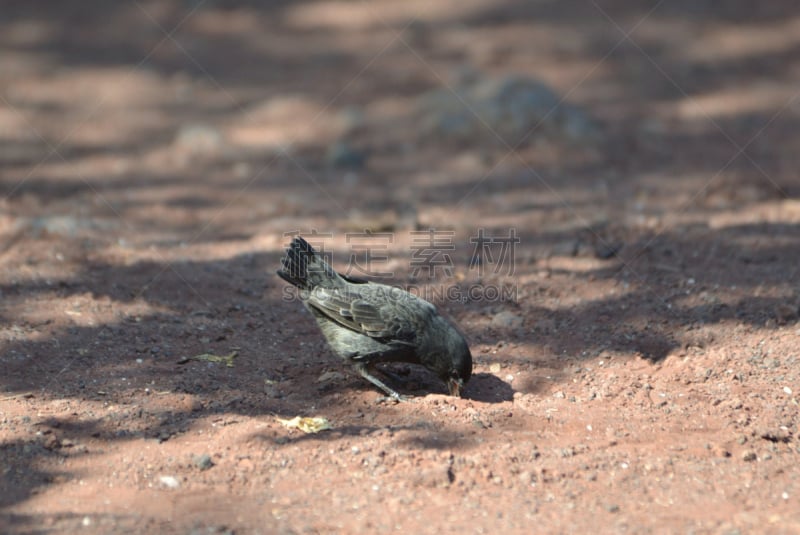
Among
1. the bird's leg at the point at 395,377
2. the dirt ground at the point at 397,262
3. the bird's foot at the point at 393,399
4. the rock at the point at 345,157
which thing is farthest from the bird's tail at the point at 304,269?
the rock at the point at 345,157

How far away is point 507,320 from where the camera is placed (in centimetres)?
604

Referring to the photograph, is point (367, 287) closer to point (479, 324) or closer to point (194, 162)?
point (479, 324)

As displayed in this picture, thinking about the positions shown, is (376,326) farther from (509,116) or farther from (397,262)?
(509,116)

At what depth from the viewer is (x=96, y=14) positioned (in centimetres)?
1277

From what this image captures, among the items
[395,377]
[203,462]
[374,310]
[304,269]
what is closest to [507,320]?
[395,377]

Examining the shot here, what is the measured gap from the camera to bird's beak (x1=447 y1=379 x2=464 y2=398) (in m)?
5.08

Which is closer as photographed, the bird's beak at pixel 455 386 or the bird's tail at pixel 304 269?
the bird's beak at pixel 455 386

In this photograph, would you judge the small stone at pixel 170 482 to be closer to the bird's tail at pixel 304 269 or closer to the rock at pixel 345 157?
the bird's tail at pixel 304 269

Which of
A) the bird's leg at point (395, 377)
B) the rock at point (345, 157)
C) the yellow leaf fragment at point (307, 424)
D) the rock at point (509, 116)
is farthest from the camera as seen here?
the rock at point (509, 116)

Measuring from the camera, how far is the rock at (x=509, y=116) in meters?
9.83

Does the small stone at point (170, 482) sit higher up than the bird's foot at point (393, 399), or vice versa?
the bird's foot at point (393, 399)

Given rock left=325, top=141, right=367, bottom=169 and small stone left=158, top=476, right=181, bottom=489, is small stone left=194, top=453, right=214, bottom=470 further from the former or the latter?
→ rock left=325, top=141, right=367, bottom=169

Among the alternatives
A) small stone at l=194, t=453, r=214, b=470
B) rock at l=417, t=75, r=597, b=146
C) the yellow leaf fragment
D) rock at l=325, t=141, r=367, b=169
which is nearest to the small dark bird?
the yellow leaf fragment

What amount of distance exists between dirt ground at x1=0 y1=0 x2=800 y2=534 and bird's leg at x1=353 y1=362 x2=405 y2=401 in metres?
0.10
